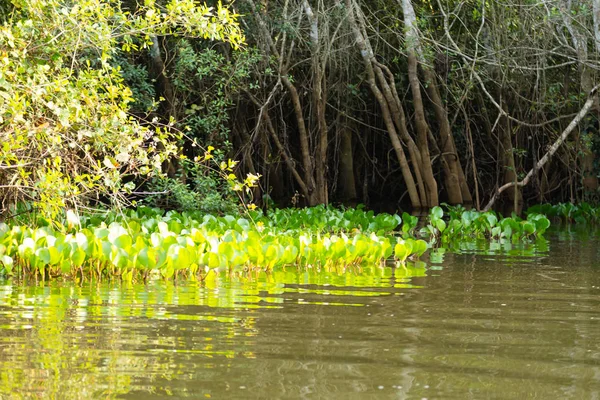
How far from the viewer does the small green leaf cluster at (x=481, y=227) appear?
35.2ft

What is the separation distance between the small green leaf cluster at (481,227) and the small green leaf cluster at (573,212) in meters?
3.45

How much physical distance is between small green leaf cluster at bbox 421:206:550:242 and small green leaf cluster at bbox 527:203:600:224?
3450mm

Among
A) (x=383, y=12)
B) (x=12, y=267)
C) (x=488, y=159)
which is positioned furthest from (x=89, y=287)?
(x=488, y=159)

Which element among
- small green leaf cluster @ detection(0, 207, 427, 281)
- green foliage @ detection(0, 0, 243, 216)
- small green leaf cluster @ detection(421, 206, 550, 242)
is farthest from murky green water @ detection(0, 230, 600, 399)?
small green leaf cluster @ detection(421, 206, 550, 242)

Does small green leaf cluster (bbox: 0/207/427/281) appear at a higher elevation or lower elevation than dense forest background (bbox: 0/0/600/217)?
lower

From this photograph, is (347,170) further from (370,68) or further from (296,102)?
(296,102)

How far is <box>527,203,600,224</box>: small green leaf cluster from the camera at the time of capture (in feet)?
48.2

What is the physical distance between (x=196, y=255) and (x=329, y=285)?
97 centimetres

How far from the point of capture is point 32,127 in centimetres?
673

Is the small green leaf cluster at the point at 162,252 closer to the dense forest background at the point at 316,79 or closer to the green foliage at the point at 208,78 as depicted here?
the dense forest background at the point at 316,79

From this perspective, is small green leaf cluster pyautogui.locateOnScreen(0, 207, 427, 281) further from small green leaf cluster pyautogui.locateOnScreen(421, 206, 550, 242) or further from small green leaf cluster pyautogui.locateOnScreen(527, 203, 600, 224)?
small green leaf cluster pyautogui.locateOnScreen(527, 203, 600, 224)

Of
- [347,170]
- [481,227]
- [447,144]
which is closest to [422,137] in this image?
[447,144]

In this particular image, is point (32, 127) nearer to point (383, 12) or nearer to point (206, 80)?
point (206, 80)

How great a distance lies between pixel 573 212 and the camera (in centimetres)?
1496
